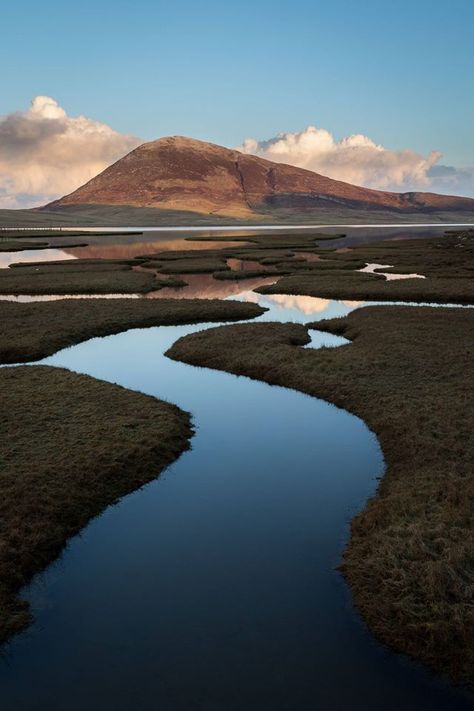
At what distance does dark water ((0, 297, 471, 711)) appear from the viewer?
951cm

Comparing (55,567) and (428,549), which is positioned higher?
(428,549)

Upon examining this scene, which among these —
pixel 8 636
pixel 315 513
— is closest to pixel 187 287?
pixel 315 513

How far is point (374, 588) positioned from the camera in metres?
11.8

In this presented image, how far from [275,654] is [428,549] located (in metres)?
4.00

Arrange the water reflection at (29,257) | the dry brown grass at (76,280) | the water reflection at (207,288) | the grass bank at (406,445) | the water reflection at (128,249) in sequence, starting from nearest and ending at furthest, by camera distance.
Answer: the grass bank at (406,445)
the water reflection at (207,288)
the dry brown grass at (76,280)
the water reflection at (29,257)
the water reflection at (128,249)

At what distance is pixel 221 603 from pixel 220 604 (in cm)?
3

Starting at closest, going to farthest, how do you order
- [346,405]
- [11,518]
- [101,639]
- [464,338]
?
[101,639] < [11,518] < [346,405] < [464,338]

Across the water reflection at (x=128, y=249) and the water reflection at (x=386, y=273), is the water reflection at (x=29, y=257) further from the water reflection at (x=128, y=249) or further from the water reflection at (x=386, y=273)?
the water reflection at (x=386, y=273)

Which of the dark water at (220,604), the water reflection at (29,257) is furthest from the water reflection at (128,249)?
the dark water at (220,604)

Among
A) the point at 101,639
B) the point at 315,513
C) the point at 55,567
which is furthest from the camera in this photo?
the point at 315,513

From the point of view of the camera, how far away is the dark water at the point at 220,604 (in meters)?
9.51

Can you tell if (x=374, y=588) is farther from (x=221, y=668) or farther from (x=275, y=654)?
(x=221, y=668)

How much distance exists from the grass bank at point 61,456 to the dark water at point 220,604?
1.57ft

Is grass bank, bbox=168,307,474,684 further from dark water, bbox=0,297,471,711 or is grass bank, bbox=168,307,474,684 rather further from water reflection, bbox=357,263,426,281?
water reflection, bbox=357,263,426,281
